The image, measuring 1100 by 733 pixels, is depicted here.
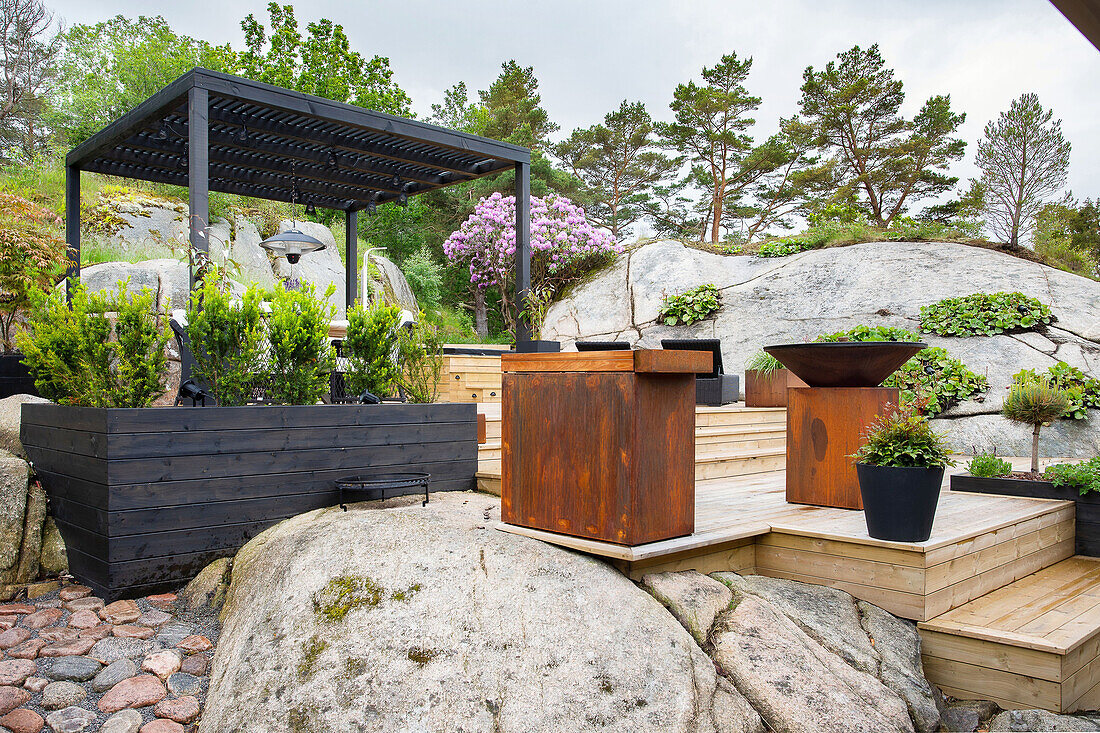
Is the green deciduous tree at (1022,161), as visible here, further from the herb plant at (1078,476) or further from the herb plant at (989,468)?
the herb plant at (1078,476)

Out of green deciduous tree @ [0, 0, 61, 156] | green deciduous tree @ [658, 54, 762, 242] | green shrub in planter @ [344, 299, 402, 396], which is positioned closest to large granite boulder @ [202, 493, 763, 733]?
green shrub in planter @ [344, 299, 402, 396]

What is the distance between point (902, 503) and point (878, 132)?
17.0 m

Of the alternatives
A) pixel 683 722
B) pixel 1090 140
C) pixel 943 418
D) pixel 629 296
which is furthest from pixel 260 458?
pixel 1090 140

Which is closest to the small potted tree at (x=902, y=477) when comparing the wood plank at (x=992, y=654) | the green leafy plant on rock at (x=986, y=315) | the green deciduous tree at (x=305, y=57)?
the wood plank at (x=992, y=654)

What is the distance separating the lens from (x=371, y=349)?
4.08 meters

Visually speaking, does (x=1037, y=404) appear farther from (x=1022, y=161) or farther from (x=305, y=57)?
(x=305, y=57)

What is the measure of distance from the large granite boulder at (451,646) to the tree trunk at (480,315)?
12291 mm

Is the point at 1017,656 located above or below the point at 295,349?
below

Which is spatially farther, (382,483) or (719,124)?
(719,124)

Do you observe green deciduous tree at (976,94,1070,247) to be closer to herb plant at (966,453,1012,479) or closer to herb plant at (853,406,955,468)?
herb plant at (966,453,1012,479)

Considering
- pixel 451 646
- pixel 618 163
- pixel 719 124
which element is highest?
pixel 719 124

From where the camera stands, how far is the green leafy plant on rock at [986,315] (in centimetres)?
753

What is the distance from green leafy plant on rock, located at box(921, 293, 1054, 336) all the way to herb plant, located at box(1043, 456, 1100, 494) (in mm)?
3834

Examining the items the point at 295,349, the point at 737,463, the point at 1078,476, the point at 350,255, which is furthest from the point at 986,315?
the point at 350,255
